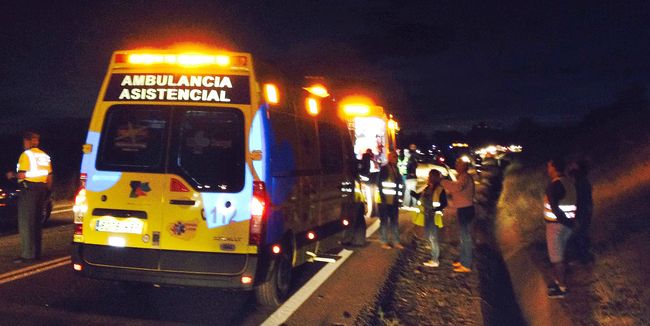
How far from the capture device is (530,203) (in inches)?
617

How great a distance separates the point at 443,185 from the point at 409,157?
8.86 metres

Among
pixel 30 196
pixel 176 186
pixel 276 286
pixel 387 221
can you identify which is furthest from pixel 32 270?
pixel 387 221

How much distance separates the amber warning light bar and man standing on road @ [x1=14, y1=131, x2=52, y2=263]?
3150 mm

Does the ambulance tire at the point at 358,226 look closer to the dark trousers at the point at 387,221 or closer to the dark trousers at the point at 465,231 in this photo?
the dark trousers at the point at 387,221

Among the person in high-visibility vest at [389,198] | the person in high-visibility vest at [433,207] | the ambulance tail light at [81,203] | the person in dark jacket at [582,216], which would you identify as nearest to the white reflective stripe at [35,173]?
the ambulance tail light at [81,203]

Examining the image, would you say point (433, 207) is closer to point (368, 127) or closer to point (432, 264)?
point (432, 264)

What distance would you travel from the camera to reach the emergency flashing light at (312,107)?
745 centimetres

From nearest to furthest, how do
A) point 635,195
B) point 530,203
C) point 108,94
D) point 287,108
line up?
1. point 108,94
2. point 287,108
3. point 635,195
4. point 530,203

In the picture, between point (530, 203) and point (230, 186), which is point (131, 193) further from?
point (530, 203)

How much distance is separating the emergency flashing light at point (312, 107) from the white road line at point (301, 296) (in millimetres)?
2146

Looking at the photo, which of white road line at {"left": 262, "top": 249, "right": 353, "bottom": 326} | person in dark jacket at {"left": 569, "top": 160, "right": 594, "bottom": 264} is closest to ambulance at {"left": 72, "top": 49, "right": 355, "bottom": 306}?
white road line at {"left": 262, "top": 249, "right": 353, "bottom": 326}

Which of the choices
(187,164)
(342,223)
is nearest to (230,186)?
(187,164)

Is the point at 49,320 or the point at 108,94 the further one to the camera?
the point at 108,94

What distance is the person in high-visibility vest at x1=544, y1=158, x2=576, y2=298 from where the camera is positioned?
7.05 metres
